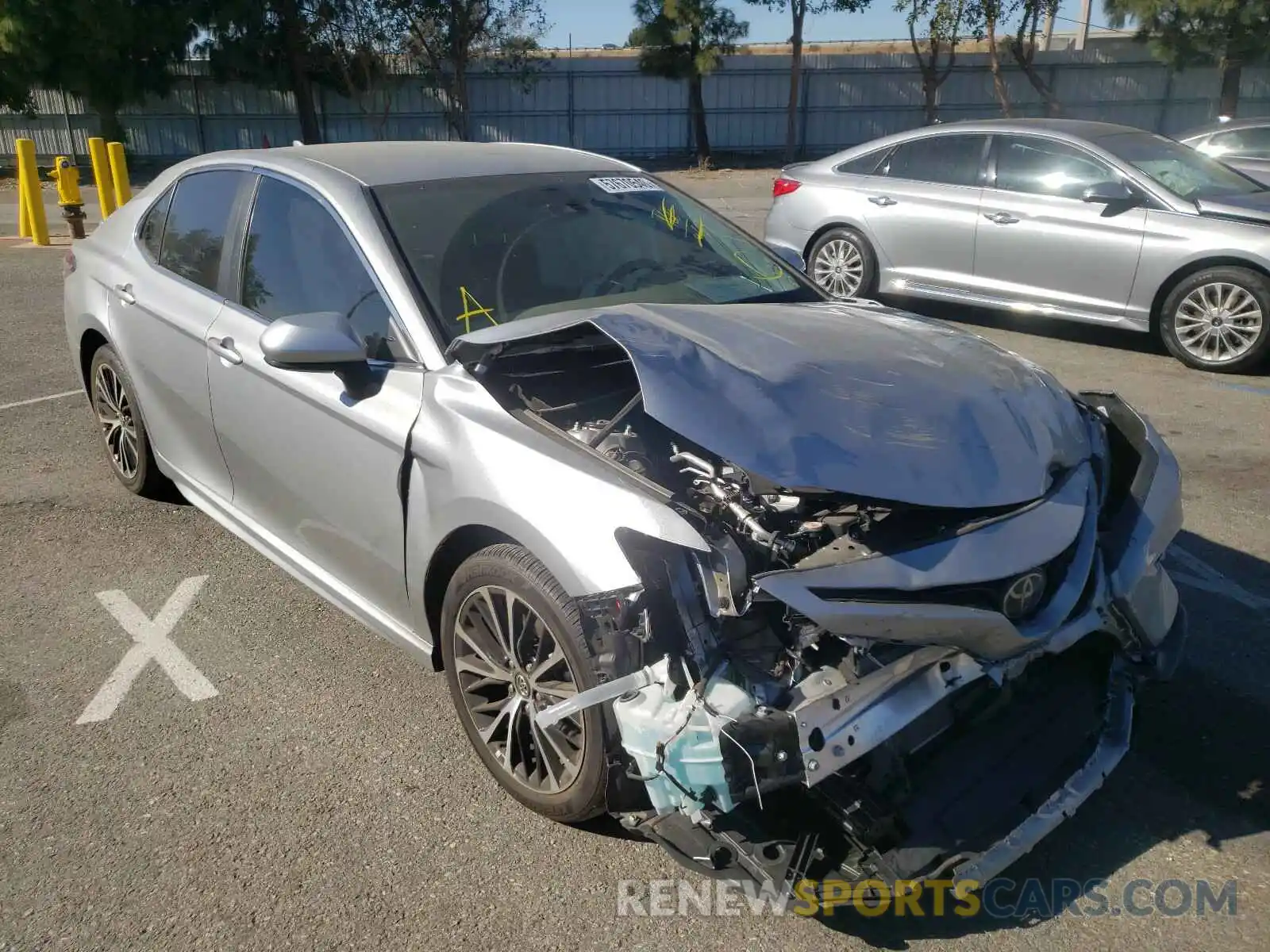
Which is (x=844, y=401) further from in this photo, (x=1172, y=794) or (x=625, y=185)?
(x=625, y=185)

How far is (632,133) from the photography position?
2920cm

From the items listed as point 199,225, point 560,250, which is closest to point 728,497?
point 560,250

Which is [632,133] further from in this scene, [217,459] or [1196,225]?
[217,459]

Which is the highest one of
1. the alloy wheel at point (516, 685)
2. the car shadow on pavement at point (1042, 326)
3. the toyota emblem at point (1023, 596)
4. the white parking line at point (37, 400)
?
the toyota emblem at point (1023, 596)

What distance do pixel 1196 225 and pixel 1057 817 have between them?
6.22 m

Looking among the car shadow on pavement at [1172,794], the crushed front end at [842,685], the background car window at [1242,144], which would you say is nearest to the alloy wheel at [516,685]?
the crushed front end at [842,685]

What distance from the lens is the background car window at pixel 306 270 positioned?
341 cm

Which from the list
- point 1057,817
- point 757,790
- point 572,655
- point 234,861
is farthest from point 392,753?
point 1057,817

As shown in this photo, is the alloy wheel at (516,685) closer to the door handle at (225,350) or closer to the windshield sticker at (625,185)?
the door handle at (225,350)

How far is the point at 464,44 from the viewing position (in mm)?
27375

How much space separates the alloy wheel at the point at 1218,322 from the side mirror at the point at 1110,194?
0.83 metres

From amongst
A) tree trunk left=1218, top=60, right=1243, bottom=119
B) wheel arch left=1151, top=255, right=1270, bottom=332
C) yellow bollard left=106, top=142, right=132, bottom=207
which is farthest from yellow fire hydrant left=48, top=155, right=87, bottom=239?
tree trunk left=1218, top=60, right=1243, bottom=119

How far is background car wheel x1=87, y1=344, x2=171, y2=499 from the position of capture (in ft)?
16.1

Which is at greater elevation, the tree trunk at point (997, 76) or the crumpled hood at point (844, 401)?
the tree trunk at point (997, 76)
